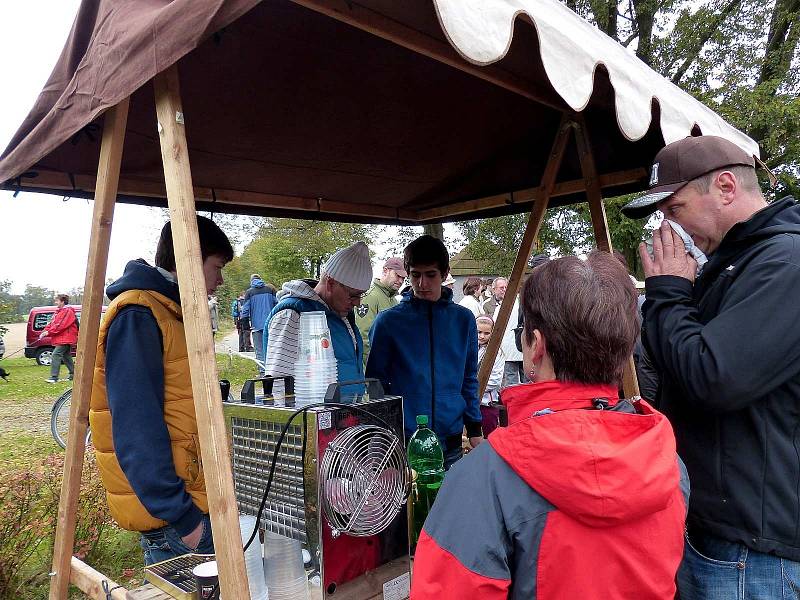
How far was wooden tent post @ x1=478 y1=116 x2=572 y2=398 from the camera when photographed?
9.39 feet

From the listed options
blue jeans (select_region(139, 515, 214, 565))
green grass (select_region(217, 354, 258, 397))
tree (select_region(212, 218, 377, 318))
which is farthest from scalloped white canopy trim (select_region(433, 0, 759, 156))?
tree (select_region(212, 218, 377, 318))

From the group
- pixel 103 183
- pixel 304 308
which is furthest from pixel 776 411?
pixel 103 183

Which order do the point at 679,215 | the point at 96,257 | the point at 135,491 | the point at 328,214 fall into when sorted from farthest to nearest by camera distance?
the point at 328,214, the point at 96,257, the point at 135,491, the point at 679,215

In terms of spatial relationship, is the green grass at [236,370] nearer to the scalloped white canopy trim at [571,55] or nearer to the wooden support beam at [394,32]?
the wooden support beam at [394,32]

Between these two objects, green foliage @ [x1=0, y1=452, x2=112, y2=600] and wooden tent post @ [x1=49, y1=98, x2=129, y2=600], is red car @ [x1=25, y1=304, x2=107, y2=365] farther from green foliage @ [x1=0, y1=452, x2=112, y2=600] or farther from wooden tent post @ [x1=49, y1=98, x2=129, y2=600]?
wooden tent post @ [x1=49, y1=98, x2=129, y2=600]

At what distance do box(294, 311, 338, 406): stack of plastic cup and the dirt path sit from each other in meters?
7.21

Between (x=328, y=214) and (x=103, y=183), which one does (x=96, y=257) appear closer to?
(x=103, y=183)

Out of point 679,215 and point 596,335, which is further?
point 679,215

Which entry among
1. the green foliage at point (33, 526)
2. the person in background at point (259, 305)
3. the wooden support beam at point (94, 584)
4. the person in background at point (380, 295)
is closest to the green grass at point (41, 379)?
the person in background at point (259, 305)

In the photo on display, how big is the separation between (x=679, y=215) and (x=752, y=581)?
1.00 metres

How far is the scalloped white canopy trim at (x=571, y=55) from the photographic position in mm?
1117

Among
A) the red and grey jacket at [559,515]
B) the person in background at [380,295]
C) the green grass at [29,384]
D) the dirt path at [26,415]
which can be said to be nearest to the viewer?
the red and grey jacket at [559,515]

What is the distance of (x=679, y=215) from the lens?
1558 millimetres

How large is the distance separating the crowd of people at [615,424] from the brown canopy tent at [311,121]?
0.27 metres
